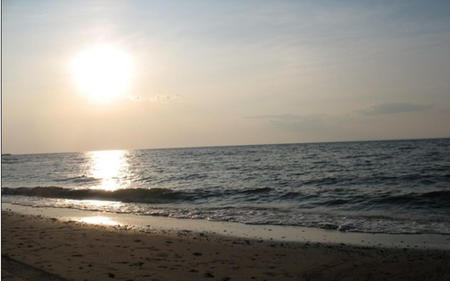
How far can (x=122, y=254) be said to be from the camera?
8.05 metres

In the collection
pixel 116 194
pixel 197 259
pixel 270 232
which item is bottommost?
pixel 116 194

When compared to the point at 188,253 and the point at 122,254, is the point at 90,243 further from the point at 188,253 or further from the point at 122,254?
the point at 188,253

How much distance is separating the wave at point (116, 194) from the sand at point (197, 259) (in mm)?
10591

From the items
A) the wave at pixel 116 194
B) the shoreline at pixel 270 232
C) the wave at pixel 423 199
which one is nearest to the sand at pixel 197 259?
the shoreline at pixel 270 232

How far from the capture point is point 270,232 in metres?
11.1

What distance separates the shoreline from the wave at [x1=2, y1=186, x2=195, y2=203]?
542 cm

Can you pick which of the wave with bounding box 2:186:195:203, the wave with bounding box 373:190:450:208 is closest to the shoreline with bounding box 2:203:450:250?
the wave with bounding box 2:186:195:203

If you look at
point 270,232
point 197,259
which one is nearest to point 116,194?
point 270,232

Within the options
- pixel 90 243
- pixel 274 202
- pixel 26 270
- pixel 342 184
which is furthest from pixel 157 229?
pixel 342 184

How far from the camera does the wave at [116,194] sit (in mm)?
20922

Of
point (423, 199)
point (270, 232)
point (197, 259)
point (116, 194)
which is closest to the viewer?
point (197, 259)

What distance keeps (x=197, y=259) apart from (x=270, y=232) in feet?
12.6

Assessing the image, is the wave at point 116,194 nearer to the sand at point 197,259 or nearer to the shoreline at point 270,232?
the shoreline at point 270,232

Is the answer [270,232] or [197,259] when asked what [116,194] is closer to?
[270,232]
